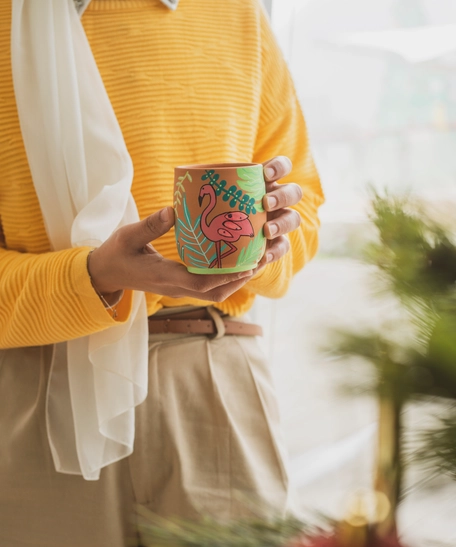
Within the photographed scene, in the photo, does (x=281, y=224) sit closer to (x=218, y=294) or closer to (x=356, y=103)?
(x=218, y=294)

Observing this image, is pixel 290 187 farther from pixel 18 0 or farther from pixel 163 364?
pixel 18 0

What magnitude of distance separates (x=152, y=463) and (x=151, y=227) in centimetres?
41

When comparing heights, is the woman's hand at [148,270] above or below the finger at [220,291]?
Answer: above

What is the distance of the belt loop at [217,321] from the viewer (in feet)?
3.37

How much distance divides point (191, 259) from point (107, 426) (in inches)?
13.9

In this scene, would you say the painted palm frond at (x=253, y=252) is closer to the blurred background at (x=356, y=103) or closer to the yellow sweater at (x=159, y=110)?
the yellow sweater at (x=159, y=110)

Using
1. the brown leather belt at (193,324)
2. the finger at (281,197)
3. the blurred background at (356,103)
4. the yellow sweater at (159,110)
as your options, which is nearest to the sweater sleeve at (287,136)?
the yellow sweater at (159,110)

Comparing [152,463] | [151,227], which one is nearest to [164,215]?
[151,227]

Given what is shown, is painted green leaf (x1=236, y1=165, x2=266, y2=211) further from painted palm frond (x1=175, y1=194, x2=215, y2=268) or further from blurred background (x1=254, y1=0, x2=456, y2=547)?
blurred background (x1=254, y1=0, x2=456, y2=547)

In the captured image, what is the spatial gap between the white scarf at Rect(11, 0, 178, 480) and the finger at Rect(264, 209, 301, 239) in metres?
0.24

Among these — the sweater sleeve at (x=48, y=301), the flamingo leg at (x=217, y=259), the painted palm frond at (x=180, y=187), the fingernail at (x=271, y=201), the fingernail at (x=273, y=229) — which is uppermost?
the painted palm frond at (x=180, y=187)

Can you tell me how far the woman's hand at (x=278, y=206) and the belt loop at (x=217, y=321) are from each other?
8.7 inches

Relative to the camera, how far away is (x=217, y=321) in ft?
3.37

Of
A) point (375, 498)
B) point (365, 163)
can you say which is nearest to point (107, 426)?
point (375, 498)
